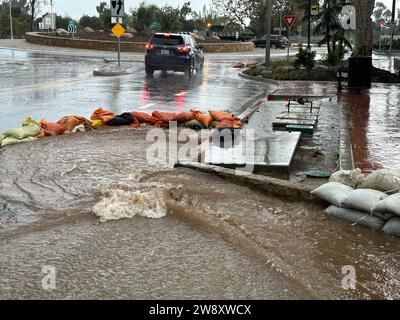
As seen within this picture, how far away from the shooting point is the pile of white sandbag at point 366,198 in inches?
213

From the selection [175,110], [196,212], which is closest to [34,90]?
[175,110]

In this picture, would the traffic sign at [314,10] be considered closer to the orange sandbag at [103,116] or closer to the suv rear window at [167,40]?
the suv rear window at [167,40]

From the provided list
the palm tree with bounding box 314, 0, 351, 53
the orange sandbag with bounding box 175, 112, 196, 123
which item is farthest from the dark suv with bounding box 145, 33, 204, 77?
the orange sandbag with bounding box 175, 112, 196, 123

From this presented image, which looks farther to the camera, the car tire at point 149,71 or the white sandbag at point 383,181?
the car tire at point 149,71

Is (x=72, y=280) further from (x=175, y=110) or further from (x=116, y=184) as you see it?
(x=175, y=110)

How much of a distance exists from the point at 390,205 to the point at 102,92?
482 inches

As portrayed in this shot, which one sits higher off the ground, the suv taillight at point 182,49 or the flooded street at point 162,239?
the suv taillight at point 182,49

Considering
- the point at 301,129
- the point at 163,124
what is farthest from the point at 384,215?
the point at 163,124

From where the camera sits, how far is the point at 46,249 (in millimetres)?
5059

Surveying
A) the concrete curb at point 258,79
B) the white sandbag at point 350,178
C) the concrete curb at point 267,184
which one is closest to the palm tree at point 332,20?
the concrete curb at point 258,79

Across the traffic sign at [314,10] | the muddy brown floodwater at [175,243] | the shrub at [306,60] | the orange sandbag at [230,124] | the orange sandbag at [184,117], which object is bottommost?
the muddy brown floodwater at [175,243]

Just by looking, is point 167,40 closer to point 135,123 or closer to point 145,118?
point 145,118

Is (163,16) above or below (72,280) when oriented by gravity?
above
